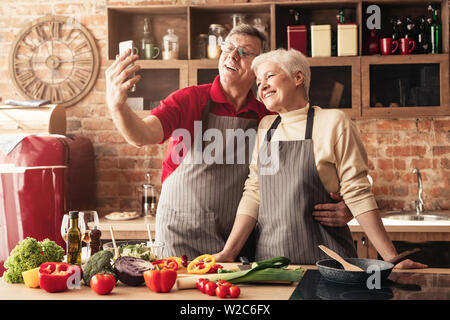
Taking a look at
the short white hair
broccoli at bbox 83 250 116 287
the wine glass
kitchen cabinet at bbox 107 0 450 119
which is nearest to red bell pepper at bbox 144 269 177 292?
broccoli at bbox 83 250 116 287

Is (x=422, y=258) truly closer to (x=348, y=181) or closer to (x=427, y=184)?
(x=427, y=184)

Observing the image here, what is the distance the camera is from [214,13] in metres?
3.80

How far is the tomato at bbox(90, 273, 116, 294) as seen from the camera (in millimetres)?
1427

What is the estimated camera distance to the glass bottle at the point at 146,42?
3.69m

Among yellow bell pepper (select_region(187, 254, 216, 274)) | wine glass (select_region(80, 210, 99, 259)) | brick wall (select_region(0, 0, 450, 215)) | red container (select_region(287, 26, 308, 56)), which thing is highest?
red container (select_region(287, 26, 308, 56))

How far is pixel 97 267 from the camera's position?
4.97 ft

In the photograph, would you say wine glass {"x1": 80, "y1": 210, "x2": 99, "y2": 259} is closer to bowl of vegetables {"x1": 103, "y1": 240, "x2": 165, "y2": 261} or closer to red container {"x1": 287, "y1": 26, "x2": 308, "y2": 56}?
bowl of vegetables {"x1": 103, "y1": 240, "x2": 165, "y2": 261}

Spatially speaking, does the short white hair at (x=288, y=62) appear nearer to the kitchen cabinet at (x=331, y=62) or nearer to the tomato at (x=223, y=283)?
the tomato at (x=223, y=283)

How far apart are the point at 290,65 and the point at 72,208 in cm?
210

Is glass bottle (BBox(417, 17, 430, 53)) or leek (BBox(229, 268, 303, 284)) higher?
glass bottle (BBox(417, 17, 430, 53))

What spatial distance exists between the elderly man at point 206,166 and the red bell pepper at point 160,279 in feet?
2.53

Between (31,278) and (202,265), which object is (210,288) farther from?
(31,278)

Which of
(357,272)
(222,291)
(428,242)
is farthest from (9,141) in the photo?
(428,242)

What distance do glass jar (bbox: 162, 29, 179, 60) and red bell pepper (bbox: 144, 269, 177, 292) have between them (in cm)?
248
